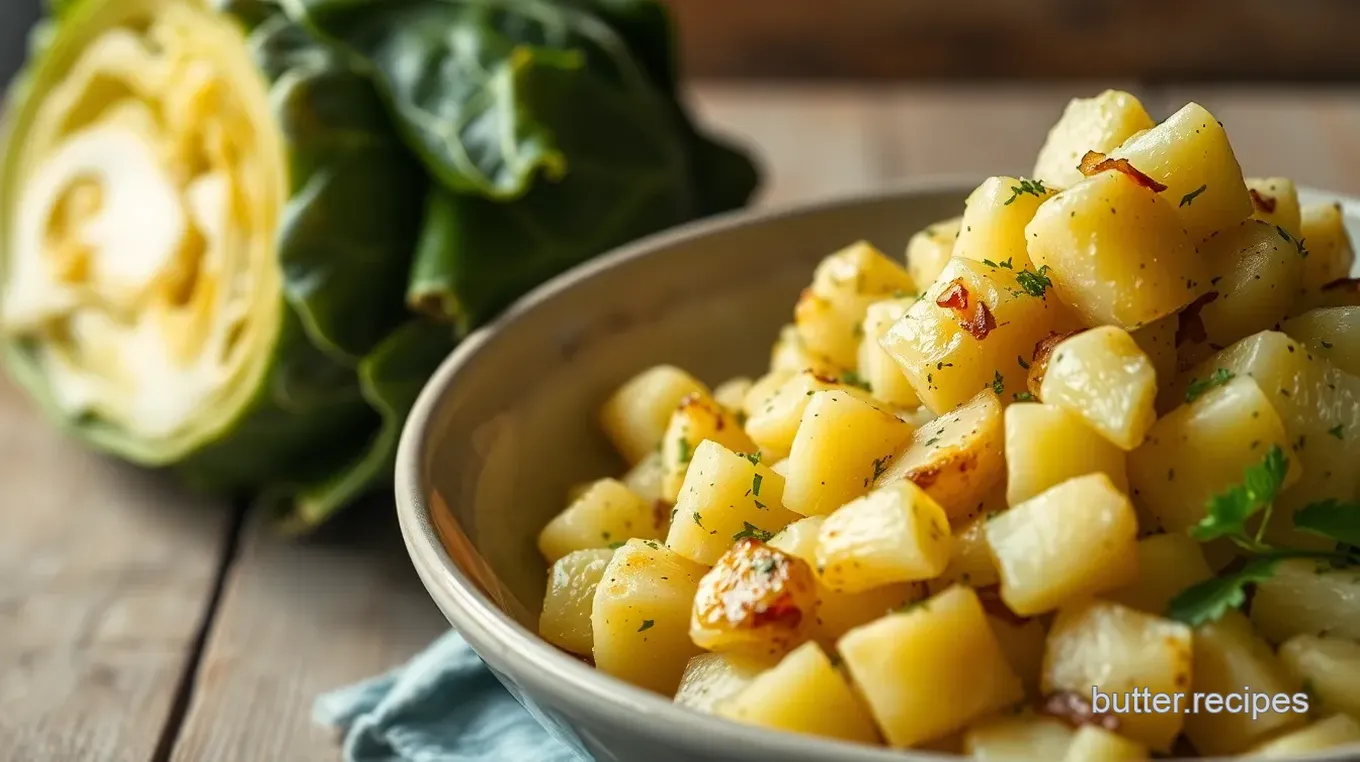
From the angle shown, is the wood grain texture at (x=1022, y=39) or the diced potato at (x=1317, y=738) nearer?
the diced potato at (x=1317, y=738)

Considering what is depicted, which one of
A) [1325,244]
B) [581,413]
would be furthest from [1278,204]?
[581,413]

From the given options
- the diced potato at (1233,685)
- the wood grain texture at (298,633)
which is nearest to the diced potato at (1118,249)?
the diced potato at (1233,685)

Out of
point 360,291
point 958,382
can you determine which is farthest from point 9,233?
point 958,382

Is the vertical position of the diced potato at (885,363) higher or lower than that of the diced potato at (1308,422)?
lower

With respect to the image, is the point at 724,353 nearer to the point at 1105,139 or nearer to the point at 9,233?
the point at 1105,139

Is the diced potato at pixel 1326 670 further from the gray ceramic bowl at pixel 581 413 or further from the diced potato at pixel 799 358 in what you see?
the diced potato at pixel 799 358

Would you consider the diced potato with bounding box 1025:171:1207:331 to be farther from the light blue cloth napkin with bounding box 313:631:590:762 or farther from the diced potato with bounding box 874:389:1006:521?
the light blue cloth napkin with bounding box 313:631:590:762
